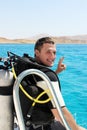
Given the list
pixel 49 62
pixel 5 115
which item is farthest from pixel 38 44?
pixel 5 115

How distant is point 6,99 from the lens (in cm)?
249

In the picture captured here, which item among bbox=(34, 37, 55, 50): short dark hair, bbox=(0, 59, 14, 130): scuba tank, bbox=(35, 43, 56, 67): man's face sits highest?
bbox=(34, 37, 55, 50): short dark hair

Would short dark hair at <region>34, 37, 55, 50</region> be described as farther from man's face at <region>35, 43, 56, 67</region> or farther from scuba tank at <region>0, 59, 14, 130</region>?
scuba tank at <region>0, 59, 14, 130</region>

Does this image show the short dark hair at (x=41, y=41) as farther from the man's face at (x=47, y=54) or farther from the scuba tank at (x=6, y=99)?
the scuba tank at (x=6, y=99)

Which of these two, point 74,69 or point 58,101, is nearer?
point 58,101

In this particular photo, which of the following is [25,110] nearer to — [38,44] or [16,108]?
[16,108]

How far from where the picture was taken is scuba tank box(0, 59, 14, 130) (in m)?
2.45

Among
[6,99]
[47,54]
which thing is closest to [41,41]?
[47,54]

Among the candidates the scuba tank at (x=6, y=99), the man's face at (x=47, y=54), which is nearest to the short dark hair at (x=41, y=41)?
the man's face at (x=47, y=54)

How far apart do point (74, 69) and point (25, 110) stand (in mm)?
17716

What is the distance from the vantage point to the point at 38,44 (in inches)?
105

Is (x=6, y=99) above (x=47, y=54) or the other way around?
the other way around

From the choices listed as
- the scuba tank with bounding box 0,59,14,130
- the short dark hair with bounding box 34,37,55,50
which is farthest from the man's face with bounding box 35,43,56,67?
the scuba tank with bounding box 0,59,14,130

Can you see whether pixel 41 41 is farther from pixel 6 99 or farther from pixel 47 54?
pixel 6 99
